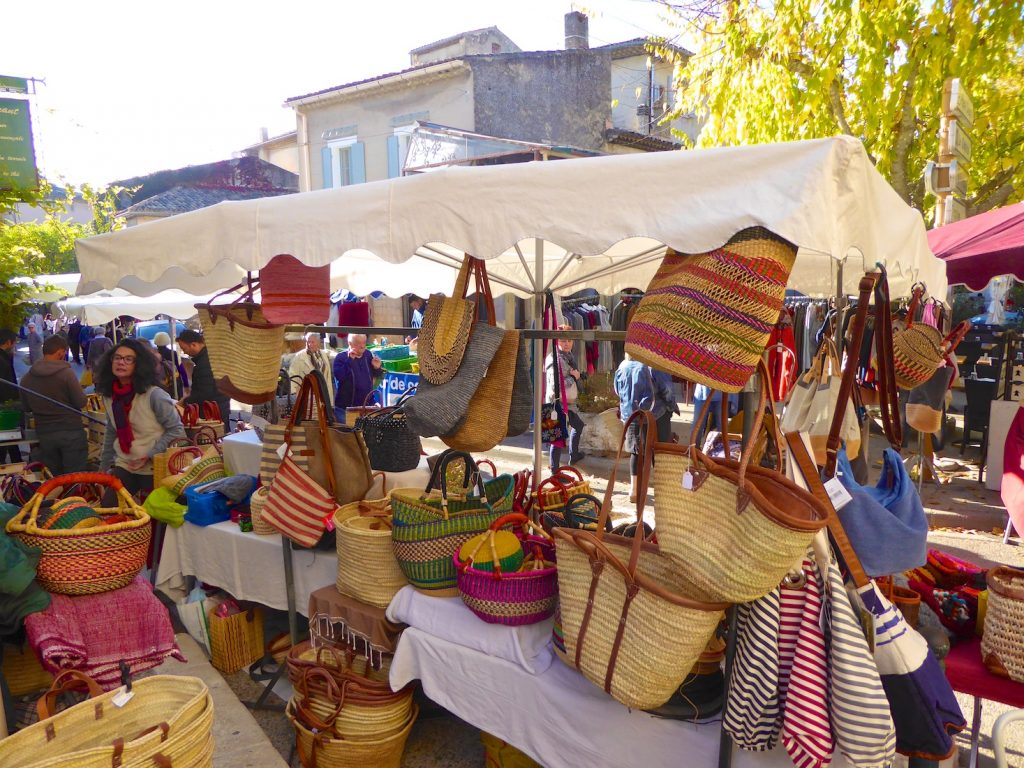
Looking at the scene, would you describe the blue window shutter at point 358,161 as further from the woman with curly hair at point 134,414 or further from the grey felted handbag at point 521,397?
the grey felted handbag at point 521,397

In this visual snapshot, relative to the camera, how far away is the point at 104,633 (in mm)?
2885

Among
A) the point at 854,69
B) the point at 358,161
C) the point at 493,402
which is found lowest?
the point at 493,402

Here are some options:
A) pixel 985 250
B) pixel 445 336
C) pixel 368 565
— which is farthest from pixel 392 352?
pixel 445 336

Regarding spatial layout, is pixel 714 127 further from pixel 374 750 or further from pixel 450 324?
pixel 374 750

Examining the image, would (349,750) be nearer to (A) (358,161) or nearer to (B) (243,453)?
(B) (243,453)

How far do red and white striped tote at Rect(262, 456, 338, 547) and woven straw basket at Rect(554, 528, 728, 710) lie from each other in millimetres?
1626

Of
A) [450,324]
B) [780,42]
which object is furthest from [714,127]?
[450,324]

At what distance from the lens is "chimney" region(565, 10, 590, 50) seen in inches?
840

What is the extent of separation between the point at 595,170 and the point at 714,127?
6.58 meters

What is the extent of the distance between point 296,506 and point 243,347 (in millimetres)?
857

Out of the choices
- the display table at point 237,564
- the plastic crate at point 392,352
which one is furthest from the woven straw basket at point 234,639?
the plastic crate at point 392,352

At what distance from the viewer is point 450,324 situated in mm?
2965

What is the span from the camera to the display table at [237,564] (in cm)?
376

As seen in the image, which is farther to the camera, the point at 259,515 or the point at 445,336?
the point at 259,515
